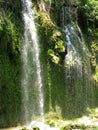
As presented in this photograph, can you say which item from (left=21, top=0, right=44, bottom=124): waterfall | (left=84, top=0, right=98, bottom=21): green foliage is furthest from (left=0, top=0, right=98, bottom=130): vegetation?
(left=21, top=0, right=44, bottom=124): waterfall

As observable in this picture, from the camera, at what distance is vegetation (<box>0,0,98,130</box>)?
16.3 metres

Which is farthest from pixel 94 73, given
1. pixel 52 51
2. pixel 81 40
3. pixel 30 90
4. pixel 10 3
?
pixel 10 3

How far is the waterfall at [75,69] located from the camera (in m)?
18.5

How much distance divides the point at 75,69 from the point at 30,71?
8.23 ft

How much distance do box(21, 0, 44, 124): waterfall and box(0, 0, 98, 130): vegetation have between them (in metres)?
0.24

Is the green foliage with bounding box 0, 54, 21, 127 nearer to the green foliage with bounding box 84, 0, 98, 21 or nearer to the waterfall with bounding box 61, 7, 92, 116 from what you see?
the waterfall with bounding box 61, 7, 92, 116

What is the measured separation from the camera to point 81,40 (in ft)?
64.9

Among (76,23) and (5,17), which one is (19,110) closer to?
(5,17)

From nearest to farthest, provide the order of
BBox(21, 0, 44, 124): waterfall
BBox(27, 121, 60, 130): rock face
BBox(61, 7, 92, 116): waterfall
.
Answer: BBox(27, 121, 60, 130): rock face → BBox(21, 0, 44, 124): waterfall → BBox(61, 7, 92, 116): waterfall

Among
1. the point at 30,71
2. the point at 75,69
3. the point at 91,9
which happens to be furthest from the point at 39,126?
the point at 91,9

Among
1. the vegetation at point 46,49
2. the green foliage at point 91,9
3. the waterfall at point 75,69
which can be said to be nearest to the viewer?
the vegetation at point 46,49

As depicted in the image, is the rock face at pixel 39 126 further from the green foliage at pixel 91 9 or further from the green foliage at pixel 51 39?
the green foliage at pixel 91 9

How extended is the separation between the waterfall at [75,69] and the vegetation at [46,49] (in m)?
0.26

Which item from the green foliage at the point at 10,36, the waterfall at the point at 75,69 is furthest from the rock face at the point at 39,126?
the green foliage at the point at 10,36
